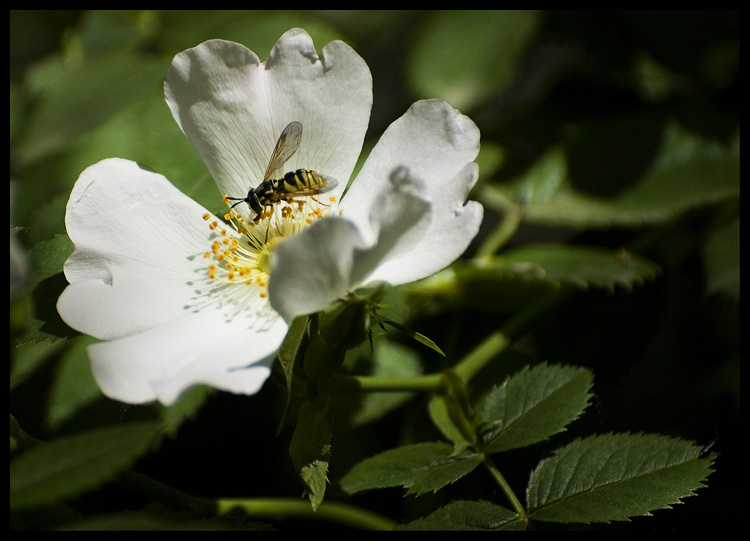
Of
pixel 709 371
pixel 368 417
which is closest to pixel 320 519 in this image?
pixel 368 417

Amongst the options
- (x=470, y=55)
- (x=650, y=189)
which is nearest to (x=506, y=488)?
(x=650, y=189)

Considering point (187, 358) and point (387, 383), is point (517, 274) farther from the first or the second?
point (187, 358)

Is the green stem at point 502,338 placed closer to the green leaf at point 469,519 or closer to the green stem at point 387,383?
the green stem at point 387,383

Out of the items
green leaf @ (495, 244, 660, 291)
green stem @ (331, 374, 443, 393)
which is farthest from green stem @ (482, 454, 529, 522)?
green leaf @ (495, 244, 660, 291)

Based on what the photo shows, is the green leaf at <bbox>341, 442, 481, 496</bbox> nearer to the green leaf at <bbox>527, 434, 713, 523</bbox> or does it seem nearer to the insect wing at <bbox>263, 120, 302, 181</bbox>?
the green leaf at <bbox>527, 434, 713, 523</bbox>

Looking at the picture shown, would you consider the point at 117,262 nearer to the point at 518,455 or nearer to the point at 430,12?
the point at 518,455

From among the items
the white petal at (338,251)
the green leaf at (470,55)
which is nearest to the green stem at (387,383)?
the white petal at (338,251)
